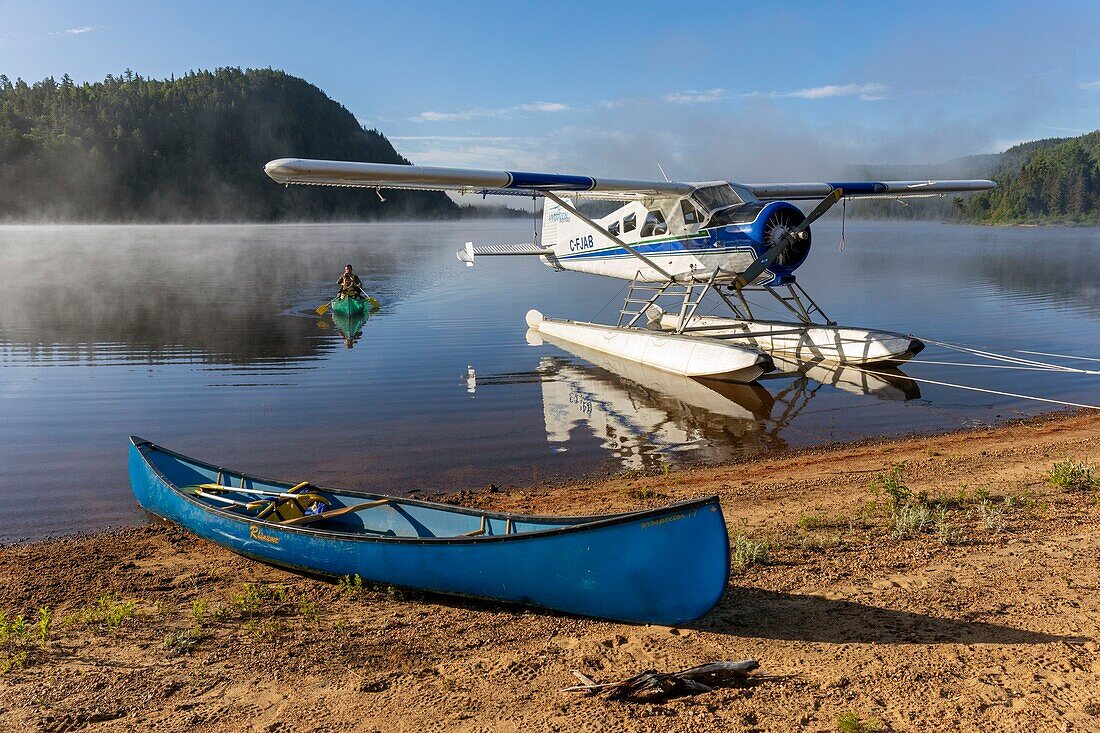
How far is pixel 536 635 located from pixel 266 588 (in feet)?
7.50

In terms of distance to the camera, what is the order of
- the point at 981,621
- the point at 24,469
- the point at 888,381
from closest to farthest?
the point at 981,621 → the point at 24,469 → the point at 888,381

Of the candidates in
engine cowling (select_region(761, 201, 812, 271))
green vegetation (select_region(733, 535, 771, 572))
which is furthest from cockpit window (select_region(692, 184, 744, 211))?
green vegetation (select_region(733, 535, 771, 572))

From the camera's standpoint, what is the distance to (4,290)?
34.8 m

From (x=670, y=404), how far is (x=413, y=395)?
15.0ft

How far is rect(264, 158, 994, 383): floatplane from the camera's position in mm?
13805

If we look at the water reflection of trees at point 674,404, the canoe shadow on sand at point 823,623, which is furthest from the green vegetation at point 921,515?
the water reflection of trees at point 674,404

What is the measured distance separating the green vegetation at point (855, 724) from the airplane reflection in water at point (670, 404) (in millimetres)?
5887

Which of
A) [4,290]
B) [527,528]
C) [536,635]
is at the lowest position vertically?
[536,635]

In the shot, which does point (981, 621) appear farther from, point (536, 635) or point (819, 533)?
point (536, 635)

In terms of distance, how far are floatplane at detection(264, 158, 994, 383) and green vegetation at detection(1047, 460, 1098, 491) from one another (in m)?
6.02

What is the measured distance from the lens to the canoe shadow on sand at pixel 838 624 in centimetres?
447

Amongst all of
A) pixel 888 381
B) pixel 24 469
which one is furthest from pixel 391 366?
pixel 888 381

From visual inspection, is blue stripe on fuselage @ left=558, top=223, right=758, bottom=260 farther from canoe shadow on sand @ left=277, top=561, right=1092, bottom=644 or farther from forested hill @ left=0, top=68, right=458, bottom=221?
forested hill @ left=0, top=68, right=458, bottom=221

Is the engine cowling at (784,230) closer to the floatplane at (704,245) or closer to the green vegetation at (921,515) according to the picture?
the floatplane at (704,245)
